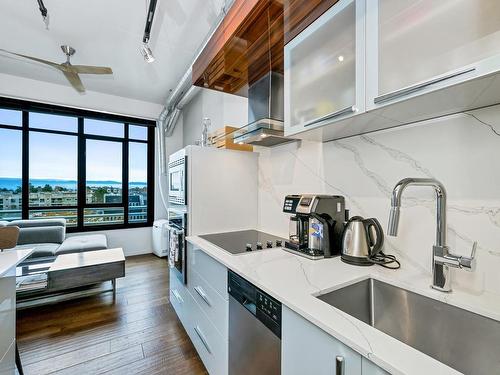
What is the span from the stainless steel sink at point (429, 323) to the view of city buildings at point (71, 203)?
179 inches

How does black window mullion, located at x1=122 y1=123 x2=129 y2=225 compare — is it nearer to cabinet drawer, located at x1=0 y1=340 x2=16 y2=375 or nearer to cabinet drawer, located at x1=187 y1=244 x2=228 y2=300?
cabinet drawer, located at x1=187 y1=244 x2=228 y2=300

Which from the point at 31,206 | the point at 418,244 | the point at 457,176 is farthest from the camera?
the point at 31,206

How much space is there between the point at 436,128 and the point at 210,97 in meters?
3.01

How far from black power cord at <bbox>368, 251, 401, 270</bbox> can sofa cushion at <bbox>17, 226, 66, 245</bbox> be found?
427cm

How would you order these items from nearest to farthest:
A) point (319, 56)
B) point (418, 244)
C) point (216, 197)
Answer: point (418, 244)
point (319, 56)
point (216, 197)

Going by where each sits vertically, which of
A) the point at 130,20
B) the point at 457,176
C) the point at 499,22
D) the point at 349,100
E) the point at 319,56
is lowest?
the point at 457,176

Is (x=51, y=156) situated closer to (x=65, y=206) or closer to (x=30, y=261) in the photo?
(x=65, y=206)

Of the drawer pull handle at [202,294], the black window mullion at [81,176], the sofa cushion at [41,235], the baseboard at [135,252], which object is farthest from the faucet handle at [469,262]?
the black window mullion at [81,176]

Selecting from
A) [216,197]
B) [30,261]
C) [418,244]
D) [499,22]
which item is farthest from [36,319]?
[499,22]

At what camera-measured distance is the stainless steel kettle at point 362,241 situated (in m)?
1.16

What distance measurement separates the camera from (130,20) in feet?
7.47

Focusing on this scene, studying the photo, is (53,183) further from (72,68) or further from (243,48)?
(243,48)

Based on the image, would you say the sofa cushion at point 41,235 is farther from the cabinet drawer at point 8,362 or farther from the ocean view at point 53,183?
the cabinet drawer at point 8,362

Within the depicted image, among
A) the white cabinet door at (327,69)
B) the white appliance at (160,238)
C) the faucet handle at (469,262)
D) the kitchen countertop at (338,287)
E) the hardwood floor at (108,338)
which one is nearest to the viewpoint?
the kitchen countertop at (338,287)
